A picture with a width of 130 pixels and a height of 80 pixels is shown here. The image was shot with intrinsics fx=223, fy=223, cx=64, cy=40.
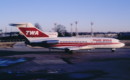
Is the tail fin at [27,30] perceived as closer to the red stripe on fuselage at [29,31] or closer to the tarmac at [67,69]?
the red stripe on fuselage at [29,31]

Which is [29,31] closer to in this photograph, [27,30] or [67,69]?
[27,30]

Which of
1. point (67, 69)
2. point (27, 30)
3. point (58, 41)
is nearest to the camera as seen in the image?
point (67, 69)

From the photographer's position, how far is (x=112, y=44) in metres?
42.5

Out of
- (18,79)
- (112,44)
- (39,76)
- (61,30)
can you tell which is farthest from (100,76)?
(61,30)

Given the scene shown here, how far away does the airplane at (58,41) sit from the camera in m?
38.2

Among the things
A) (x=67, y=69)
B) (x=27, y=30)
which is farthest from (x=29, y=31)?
(x=67, y=69)

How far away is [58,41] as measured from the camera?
4016cm

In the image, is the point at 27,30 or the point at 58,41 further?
the point at 58,41

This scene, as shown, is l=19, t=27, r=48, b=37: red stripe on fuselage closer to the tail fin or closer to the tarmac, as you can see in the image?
the tail fin

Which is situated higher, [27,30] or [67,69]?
[27,30]

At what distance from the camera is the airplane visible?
38.2 m

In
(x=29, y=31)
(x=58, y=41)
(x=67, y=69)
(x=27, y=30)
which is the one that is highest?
(x=27, y=30)

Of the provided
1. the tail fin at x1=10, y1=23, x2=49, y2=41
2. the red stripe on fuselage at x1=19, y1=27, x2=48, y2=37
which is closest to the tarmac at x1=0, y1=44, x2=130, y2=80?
the tail fin at x1=10, y1=23, x2=49, y2=41

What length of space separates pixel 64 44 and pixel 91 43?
5080 mm
